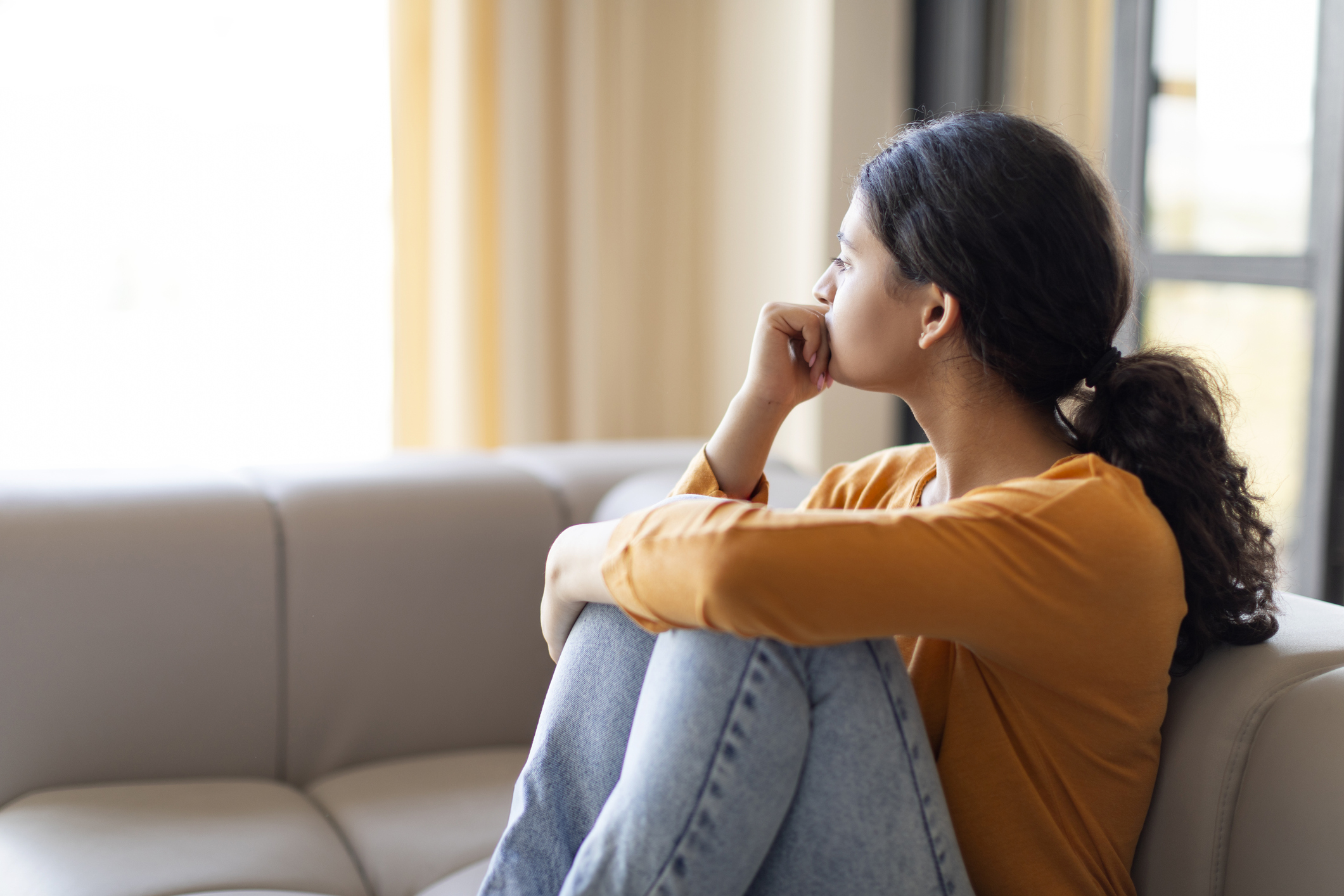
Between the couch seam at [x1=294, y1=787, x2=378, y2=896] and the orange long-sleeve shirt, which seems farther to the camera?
the couch seam at [x1=294, y1=787, x2=378, y2=896]

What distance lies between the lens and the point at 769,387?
1324 mm

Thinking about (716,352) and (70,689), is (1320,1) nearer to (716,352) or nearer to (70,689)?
(716,352)

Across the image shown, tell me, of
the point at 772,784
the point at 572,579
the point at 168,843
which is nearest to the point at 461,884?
the point at 168,843

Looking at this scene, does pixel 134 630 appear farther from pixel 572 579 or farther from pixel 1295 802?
pixel 1295 802

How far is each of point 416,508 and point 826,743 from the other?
99 cm

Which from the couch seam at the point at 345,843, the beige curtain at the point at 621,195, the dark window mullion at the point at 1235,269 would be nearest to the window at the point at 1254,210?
the dark window mullion at the point at 1235,269

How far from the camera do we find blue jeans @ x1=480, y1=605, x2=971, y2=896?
3.01 ft

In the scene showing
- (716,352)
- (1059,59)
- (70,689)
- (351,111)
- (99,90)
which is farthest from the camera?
(716,352)

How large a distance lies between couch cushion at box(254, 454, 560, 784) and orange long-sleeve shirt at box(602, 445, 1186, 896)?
813mm

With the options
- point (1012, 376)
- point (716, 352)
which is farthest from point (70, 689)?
point (716, 352)

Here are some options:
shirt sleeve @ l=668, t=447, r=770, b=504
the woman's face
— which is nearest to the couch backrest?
shirt sleeve @ l=668, t=447, r=770, b=504

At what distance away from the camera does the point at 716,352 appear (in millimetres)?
2951

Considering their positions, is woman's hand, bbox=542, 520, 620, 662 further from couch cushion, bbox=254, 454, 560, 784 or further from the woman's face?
couch cushion, bbox=254, 454, 560, 784

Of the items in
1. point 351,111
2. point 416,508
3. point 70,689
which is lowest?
point 70,689
